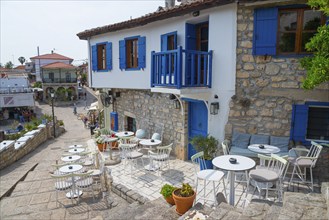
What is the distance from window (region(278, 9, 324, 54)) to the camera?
6223 millimetres

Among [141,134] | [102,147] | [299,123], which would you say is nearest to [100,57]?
[102,147]

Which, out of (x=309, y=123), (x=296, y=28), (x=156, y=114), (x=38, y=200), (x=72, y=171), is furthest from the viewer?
(x=156, y=114)

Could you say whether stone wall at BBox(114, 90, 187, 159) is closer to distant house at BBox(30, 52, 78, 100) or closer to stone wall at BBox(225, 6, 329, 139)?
stone wall at BBox(225, 6, 329, 139)

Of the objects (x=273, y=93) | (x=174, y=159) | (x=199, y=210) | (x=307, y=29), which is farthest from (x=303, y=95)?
(x=174, y=159)

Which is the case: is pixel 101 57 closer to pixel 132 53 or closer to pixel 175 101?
pixel 132 53

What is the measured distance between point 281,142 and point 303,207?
10.5 feet

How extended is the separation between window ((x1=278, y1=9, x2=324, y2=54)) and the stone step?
400 centimetres

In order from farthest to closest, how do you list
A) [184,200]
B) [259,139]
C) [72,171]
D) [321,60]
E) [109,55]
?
[109,55]
[72,171]
[259,139]
[184,200]
[321,60]

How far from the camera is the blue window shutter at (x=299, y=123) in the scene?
6.55 meters

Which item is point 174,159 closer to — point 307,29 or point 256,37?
point 256,37

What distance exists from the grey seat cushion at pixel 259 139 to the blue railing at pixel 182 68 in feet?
6.76

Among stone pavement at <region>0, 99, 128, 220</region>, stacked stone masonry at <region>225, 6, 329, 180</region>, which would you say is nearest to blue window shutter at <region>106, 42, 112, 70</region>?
stone pavement at <region>0, 99, 128, 220</region>

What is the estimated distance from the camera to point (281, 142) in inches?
264

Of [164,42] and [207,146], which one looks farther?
[164,42]
